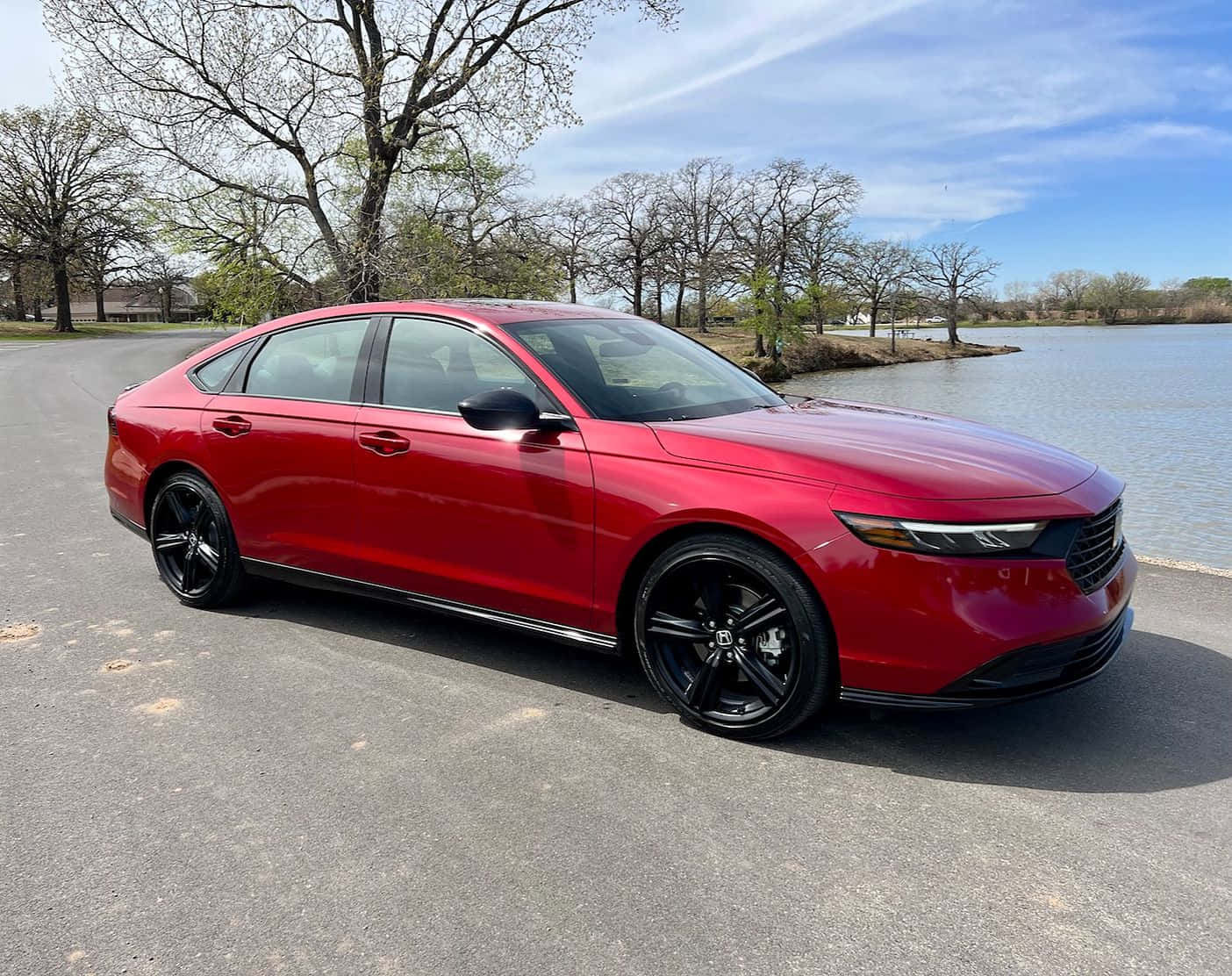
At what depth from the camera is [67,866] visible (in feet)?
8.82

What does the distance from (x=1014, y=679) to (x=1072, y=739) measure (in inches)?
24.4

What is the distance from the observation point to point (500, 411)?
3.68 meters

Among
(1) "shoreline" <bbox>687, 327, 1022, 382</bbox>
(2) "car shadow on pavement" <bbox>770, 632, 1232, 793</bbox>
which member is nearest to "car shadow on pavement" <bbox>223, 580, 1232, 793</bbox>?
(2) "car shadow on pavement" <bbox>770, 632, 1232, 793</bbox>

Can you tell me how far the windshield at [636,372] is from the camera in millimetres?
3941

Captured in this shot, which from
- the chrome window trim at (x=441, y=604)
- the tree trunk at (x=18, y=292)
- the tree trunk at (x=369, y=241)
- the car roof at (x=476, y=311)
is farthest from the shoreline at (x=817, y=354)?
the chrome window trim at (x=441, y=604)

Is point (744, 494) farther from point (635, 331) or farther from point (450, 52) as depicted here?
point (450, 52)

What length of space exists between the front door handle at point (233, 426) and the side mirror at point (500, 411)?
5.46 ft

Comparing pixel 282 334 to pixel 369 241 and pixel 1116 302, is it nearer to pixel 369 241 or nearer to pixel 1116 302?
pixel 369 241

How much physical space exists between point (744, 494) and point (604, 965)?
5.28ft

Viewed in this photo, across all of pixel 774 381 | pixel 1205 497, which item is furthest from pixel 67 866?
pixel 774 381

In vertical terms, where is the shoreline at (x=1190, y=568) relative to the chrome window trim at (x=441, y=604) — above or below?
below

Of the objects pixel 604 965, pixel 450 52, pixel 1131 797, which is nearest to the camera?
pixel 604 965

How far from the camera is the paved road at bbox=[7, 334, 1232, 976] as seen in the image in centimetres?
234

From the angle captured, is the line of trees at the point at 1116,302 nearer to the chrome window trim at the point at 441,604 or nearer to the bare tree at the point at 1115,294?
the bare tree at the point at 1115,294
